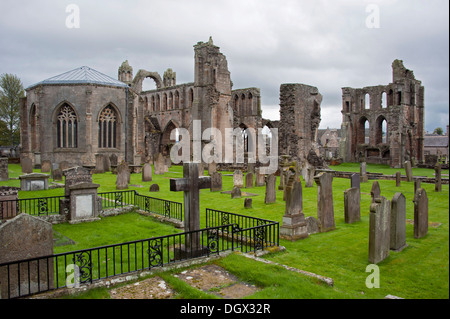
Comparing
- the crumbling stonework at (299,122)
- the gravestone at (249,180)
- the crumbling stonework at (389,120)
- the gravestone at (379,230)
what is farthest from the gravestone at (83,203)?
the crumbling stonework at (389,120)

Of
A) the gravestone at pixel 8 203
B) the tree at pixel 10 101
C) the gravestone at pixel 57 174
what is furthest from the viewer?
the tree at pixel 10 101

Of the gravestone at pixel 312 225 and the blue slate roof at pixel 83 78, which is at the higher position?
the blue slate roof at pixel 83 78

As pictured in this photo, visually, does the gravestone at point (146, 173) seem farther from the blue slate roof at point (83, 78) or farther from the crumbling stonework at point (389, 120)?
the crumbling stonework at point (389, 120)

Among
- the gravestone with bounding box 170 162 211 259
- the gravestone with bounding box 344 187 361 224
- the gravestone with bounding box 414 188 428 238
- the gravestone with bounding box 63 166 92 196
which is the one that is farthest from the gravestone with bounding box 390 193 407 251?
the gravestone with bounding box 63 166 92 196

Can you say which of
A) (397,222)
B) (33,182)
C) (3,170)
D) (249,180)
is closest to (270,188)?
(249,180)

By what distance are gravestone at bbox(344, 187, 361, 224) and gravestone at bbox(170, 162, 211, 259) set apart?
536 cm

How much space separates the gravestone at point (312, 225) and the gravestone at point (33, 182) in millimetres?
14335

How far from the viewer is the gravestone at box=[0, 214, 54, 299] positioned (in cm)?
553

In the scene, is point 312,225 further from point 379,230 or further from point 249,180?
point 249,180

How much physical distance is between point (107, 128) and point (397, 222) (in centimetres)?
3213

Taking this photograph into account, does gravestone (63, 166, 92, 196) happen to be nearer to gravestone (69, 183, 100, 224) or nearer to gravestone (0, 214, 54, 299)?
gravestone (69, 183, 100, 224)

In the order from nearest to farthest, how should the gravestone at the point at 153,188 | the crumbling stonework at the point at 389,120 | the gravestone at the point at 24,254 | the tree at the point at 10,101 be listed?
1. the gravestone at the point at 24,254
2. the gravestone at the point at 153,188
3. the crumbling stonework at the point at 389,120
4. the tree at the point at 10,101

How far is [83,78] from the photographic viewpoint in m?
34.9

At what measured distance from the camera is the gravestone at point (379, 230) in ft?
23.3
